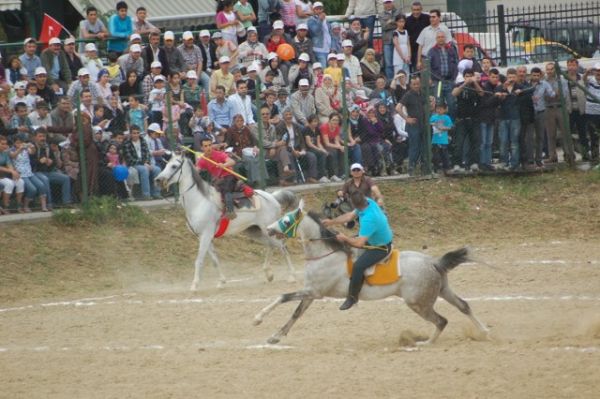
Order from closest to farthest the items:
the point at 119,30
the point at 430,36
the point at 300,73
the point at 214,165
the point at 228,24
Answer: the point at 214,165, the point at 300,73, the point at 119,30, the point at 228,24, the point at 430,36

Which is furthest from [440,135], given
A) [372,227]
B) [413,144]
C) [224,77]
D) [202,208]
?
[372,227]

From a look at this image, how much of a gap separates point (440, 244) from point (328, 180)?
10.2 feet

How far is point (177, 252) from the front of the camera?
2375 centimetres

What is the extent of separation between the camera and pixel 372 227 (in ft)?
50.7

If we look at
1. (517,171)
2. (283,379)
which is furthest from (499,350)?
(517,171)

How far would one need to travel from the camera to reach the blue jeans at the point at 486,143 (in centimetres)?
2756

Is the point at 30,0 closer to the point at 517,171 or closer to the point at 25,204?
the point at 25,204

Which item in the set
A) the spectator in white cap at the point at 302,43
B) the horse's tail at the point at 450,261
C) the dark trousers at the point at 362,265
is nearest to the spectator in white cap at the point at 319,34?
the spectator in white cap at the point at 302,43

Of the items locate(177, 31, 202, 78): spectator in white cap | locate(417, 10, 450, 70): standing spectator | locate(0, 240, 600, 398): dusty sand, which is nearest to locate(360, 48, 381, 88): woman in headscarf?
locate(417, 10, 450, 70): standing spectator

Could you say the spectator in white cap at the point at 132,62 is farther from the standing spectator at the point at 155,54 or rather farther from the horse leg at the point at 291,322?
the horse leg at the point at 291,322

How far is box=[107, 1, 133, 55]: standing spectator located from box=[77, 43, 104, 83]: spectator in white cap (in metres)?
1.33

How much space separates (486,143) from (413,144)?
171 cm

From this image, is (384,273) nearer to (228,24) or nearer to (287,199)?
(287,199)

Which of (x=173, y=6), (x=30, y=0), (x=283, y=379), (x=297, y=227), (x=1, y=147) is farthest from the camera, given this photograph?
(x=173, y=6)
